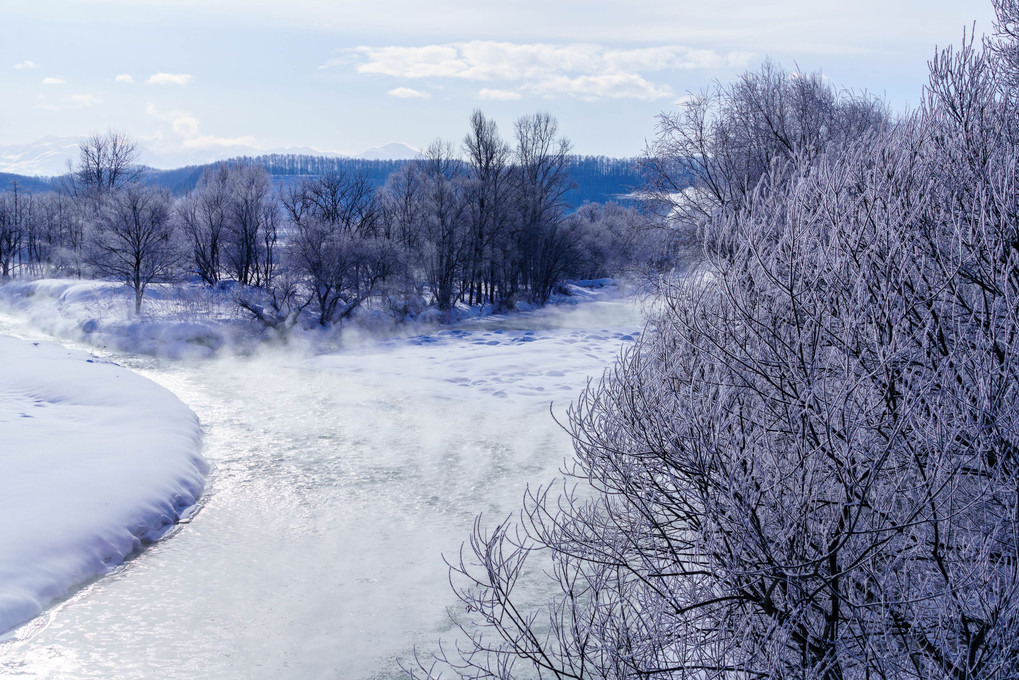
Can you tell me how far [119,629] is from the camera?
9391 mm

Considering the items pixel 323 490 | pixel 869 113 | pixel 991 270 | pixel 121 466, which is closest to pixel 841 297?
pixel 991 270

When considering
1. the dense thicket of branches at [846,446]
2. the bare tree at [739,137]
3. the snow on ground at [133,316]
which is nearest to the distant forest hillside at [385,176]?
the snow on ground at [133,316]

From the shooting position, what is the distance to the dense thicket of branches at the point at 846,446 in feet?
17.5

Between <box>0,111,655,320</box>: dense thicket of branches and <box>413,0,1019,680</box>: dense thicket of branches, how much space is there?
25978mm

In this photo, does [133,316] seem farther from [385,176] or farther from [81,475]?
[385,176]

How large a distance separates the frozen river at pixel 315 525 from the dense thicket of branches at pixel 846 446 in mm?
4296

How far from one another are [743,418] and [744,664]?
1835 millimetres

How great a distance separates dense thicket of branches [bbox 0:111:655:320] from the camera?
119 ft

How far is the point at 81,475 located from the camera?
13.6 meters

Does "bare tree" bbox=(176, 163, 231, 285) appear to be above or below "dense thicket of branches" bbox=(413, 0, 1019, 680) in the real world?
above

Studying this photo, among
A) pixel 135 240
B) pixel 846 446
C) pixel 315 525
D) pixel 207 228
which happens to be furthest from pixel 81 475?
pixel 207 228

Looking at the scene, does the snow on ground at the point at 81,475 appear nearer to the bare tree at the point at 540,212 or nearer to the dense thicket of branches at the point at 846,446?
the dense thicket of branches at the point at 846,446

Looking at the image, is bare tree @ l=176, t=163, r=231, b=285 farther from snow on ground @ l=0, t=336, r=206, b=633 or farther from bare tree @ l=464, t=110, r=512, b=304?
snow on ground @ l=0, t=336, r=206, b=633

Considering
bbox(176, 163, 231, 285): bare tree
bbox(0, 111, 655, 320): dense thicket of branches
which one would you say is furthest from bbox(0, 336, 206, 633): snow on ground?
bbox(176, 163, 231, 285): bare tree
